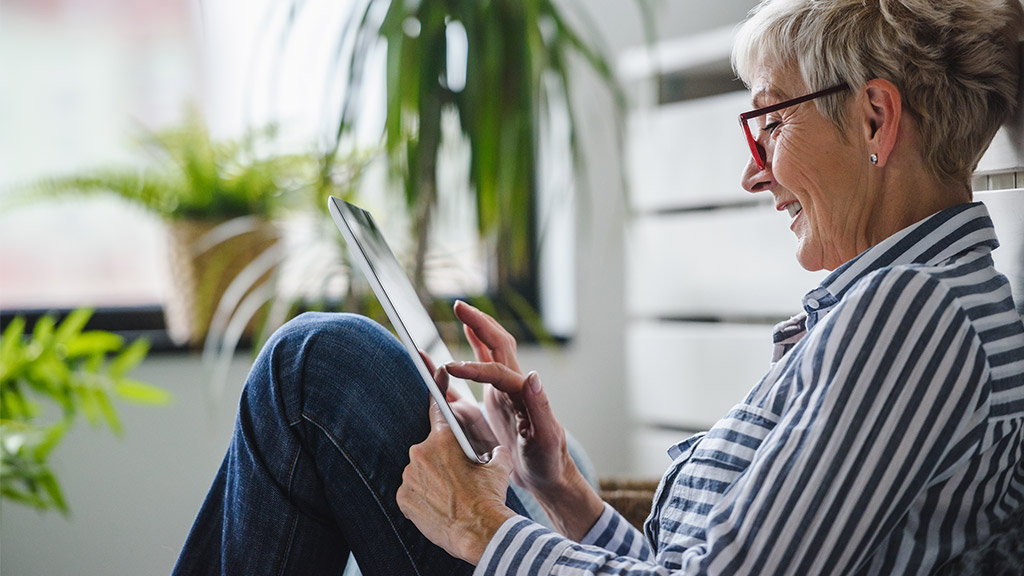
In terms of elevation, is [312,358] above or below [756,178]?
below

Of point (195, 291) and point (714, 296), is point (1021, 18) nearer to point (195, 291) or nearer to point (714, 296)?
point (714, 296)

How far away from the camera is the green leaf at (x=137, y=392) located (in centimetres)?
209

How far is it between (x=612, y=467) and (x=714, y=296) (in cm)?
74

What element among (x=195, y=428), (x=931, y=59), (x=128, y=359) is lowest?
(x=195, y=428)

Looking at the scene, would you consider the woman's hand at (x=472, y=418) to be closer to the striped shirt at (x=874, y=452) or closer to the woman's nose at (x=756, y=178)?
the striped shirt at (x=874, y=452)

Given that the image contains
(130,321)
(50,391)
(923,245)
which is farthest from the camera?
(130,321)

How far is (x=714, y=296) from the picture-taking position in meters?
2.34

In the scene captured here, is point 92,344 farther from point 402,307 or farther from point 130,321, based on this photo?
point 402,307

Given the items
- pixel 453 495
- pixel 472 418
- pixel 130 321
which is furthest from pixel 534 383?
pixel 130 321

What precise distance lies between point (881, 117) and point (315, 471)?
0.66m

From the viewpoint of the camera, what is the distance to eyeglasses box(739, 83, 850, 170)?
3.15ft

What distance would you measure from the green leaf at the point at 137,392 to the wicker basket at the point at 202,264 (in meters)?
0.14

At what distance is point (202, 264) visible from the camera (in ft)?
7.24

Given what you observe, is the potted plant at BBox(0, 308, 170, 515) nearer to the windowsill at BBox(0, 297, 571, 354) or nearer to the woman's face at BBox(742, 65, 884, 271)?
the windowsill at BBox(0, 297, 571, 354)
